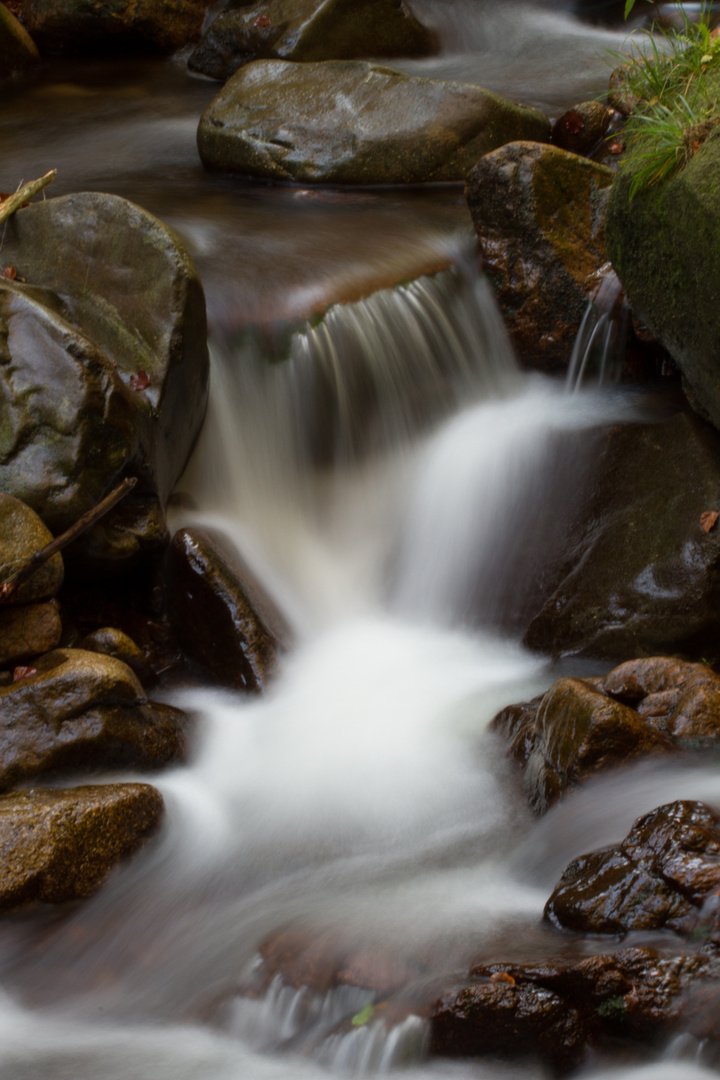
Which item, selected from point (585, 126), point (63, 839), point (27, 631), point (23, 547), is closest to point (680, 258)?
point (23, 547)

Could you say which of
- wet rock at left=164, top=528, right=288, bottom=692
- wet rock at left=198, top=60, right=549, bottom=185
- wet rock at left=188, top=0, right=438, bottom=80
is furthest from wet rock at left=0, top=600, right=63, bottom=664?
wet rock at left=188, top=0, right=438, bottom=80

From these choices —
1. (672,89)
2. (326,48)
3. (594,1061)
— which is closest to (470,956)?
(594,1061)

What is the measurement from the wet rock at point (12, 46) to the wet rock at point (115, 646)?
369 inches

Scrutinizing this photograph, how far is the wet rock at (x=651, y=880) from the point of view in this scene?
2494 millimetres

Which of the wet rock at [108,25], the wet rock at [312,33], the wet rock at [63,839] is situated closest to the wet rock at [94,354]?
the wet rock at [63,839]

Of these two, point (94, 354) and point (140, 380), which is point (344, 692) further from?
point (94, 354)

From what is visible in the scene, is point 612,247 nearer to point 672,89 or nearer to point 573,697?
point 672,89

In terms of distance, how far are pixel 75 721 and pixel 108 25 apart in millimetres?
10956

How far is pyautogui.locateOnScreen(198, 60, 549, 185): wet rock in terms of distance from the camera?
309 inches

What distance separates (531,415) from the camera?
572 cm

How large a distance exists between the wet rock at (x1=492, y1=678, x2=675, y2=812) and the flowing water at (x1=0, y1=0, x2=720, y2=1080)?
82 millimetres

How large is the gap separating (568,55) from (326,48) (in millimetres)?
2862

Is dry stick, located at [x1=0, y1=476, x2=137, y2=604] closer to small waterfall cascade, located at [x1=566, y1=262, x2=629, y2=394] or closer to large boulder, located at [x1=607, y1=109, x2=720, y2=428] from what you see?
large boulder, located at [x1=607, y1=109, x2=720, y2=428]

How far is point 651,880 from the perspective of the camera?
2.58 metres
